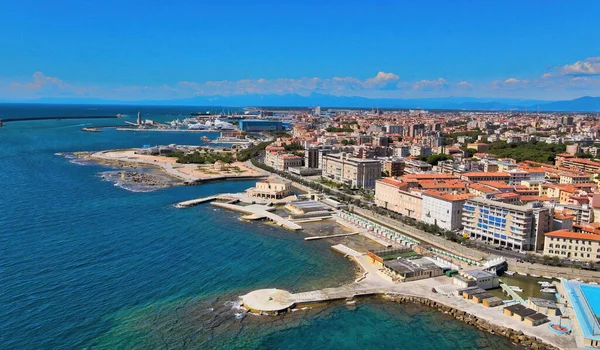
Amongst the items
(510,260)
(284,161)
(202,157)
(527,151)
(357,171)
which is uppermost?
(527,151)

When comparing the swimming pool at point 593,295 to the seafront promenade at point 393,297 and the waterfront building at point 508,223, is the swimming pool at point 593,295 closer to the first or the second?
the seafront promenade at point 393,297

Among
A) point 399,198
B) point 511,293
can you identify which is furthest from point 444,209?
point 511,293

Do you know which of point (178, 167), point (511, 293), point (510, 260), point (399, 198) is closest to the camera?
point (511, 293)

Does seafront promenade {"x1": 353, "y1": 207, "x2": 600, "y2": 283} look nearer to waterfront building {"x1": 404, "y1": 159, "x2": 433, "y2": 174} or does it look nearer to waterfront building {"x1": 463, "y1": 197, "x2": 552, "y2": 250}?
waterfront building {"x1": 463, "y1": 197, "x2": 552, "y2": 250}

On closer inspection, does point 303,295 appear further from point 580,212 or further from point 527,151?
point 527,151

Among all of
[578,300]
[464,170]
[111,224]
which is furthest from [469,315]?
[464,170]

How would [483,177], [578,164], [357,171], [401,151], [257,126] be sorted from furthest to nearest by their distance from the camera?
1. [257,126]
2. [401,151]
3. [578,164]
4. [357,171]
5. [483,177]

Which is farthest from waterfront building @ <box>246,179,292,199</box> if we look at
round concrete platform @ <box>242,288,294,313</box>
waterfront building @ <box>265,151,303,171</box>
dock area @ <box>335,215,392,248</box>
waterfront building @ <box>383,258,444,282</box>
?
round concrete platform @ <box>242,288,294,313</box>
